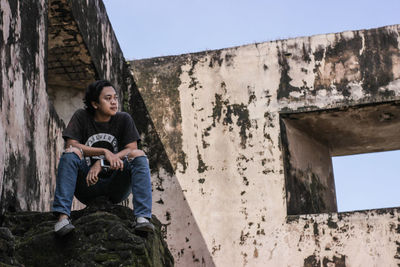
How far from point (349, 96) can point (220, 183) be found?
154cm

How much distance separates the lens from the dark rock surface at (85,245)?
331 centimetres

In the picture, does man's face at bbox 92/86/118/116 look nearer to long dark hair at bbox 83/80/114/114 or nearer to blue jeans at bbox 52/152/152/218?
long dark hair at bbox 83/80/114/114

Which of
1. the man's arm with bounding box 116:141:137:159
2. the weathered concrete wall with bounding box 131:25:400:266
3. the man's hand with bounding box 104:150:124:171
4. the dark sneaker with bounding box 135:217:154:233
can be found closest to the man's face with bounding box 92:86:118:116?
the man's arm with bounding box 116:141:137:159

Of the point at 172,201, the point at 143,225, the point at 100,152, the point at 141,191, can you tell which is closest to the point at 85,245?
the point at 143,225

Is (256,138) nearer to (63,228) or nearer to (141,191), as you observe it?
(141,191)

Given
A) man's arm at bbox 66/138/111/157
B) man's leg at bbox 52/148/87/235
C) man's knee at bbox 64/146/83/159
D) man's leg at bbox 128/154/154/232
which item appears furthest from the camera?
man's arm at bbox 66/138/111/157

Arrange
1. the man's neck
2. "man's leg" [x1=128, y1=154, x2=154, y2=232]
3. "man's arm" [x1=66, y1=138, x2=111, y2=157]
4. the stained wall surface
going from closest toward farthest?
1. "man's leg" [x1=128, y1=154, x2=154, y2=232]
2. "man's arm" [x1=66, y1=138, x2=111, y2=157]
3. the man's neck
4. the stained wall surface

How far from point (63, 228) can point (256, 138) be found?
3847 millimetres

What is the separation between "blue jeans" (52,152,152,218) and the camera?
3621 millimetres

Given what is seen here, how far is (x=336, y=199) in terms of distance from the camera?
766cm

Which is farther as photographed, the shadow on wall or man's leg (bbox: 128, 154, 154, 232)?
the shadow on wall

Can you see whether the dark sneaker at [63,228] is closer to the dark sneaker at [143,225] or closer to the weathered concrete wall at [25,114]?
the dark sneaker at [143,225]

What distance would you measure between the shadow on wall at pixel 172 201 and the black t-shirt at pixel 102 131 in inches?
113

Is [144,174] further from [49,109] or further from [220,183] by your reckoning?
[220,183]
